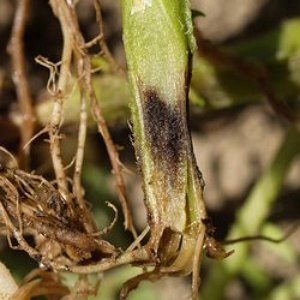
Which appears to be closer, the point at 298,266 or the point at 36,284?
the point at 36,284

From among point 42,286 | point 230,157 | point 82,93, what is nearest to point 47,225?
point 42,286

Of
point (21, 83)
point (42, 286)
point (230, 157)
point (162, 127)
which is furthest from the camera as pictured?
point (230, 157)

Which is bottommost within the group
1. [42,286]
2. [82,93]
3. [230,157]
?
[230,157]

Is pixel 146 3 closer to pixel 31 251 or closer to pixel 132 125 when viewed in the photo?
pixel 132 125

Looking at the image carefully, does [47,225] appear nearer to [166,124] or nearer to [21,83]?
[166,124]

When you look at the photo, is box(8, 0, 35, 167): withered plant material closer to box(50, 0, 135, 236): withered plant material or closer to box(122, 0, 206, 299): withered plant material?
box(50, 0, 135, 236): withered plant material

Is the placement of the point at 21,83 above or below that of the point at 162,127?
below

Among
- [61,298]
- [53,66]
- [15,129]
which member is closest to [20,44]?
[15,129]
